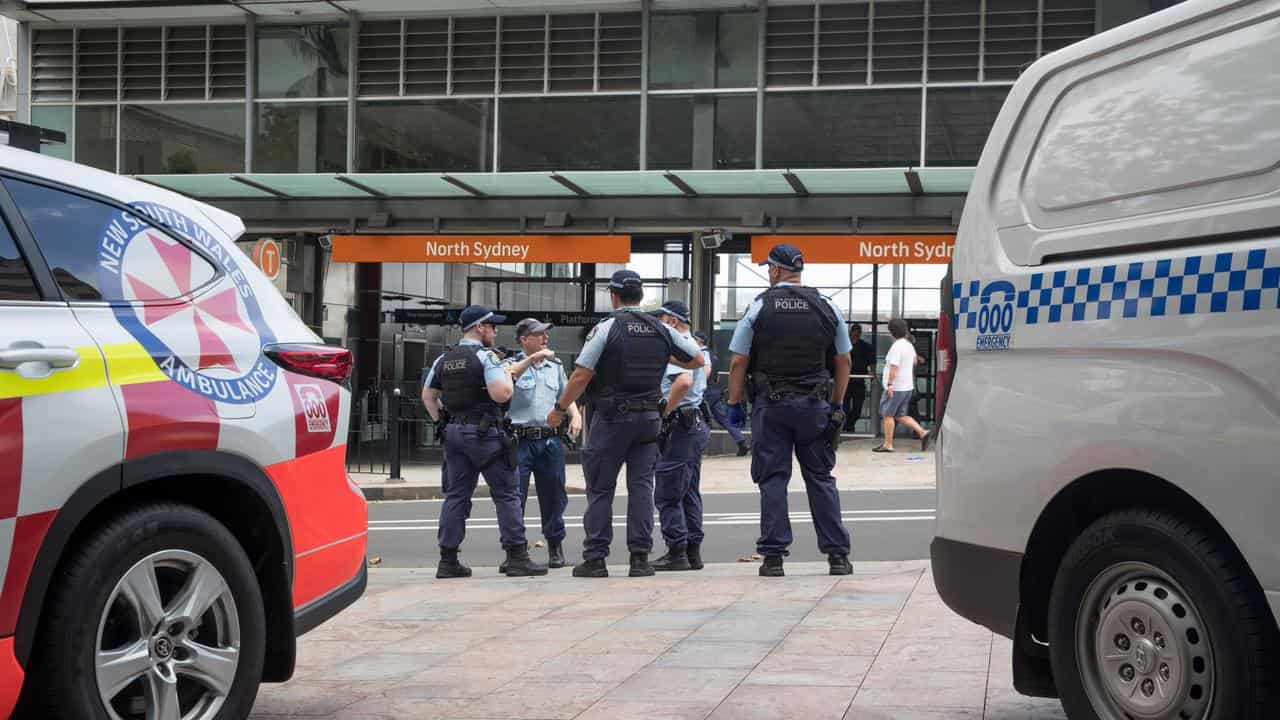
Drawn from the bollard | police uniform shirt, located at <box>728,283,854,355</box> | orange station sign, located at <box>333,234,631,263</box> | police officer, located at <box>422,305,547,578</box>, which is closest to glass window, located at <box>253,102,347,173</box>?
orange station sign, located at <box>333,234,631,263</box>

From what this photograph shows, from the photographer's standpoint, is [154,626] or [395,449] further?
[395,449]

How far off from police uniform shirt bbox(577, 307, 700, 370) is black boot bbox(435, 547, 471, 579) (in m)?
1.76

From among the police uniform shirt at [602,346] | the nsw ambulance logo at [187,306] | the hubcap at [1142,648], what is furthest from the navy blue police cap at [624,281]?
the hubcap at [1142,648]

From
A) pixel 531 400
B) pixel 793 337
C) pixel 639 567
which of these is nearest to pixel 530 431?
pixel 531 400

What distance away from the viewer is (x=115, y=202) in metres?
3.99

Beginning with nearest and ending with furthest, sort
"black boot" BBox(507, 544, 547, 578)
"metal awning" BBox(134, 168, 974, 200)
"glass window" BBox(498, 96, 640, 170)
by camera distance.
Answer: "black boot" BBox(507, 544, 547, 578) → "metal awning" BBox(134, 168, 974, 200) → "glass window" BBox(498, 96, 640, 170)

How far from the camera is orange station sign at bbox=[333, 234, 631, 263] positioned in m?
20.9

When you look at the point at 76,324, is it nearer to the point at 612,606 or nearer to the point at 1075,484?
the point at 1075,484

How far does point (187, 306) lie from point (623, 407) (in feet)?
16.9

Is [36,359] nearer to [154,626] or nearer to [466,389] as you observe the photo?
[154,626]

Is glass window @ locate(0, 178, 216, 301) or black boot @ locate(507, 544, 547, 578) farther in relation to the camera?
black boot @ locate(507, 544, 547, 578)

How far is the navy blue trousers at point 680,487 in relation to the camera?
9758 millimetres

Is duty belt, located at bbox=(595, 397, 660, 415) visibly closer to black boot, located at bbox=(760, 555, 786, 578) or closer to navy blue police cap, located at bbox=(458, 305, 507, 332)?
black boot, located at bbox=(760, 555, 786, 578)

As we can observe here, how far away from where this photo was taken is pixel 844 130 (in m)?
20.0
